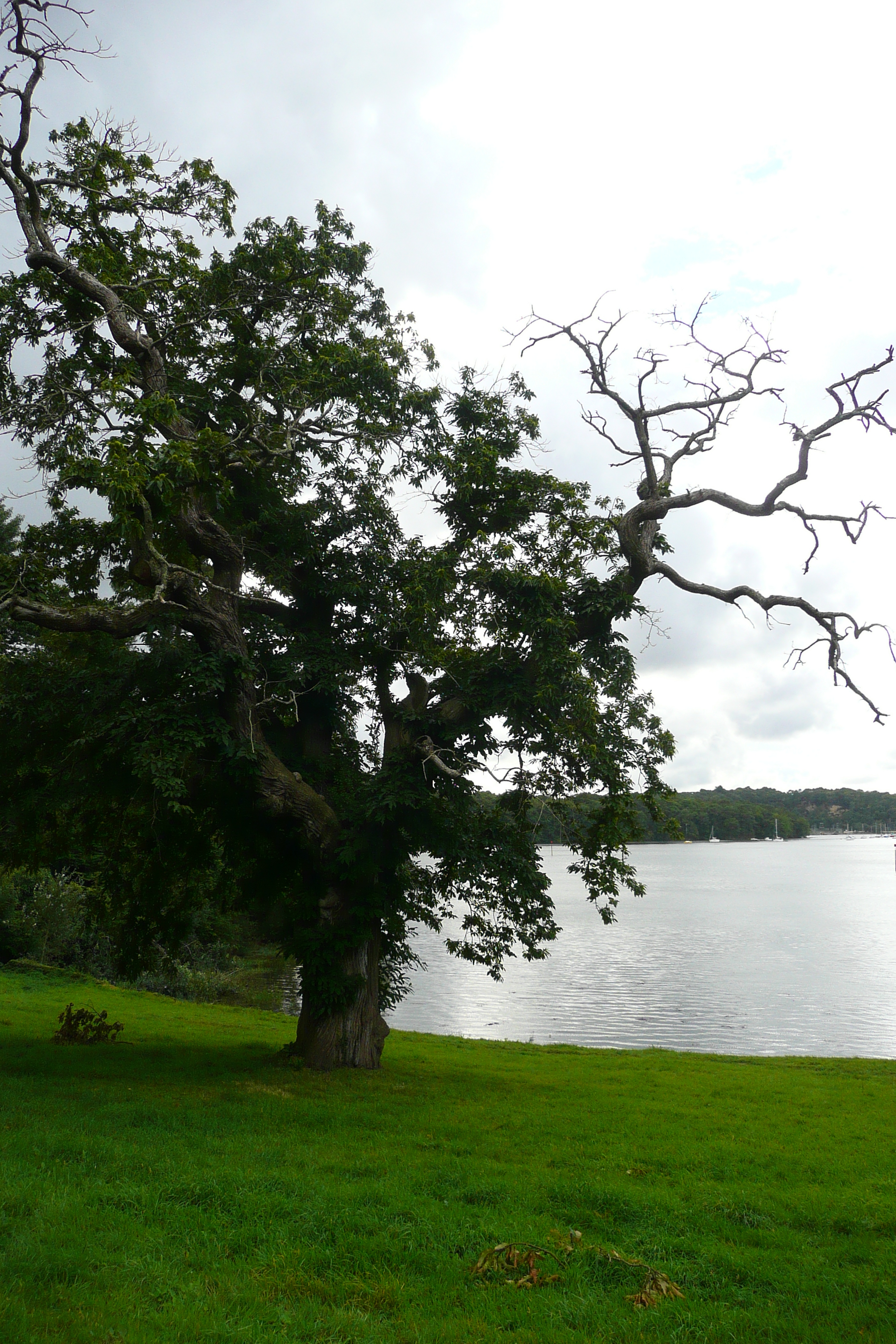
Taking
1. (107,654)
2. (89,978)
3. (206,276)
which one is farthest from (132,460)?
(89,978)

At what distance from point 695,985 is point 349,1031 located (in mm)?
25156

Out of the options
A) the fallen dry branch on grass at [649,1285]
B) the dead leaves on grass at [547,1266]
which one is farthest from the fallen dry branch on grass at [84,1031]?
the fallen dry branch on grass at [649,1285]

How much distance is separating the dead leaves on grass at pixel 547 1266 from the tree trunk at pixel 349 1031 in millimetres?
7669

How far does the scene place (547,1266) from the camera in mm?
6059

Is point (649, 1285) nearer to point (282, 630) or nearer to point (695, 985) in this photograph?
point (282, 630)

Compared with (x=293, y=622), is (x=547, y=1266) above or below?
below

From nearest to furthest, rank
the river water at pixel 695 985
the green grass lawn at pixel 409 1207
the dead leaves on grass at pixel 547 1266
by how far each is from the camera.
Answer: the green grass lawn at pixel 409 1207 < the dead leaves on grass at pixel 547 1266 < the river water at pixel 695 985

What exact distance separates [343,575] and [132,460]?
5.07 meters

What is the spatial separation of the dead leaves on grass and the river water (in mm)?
19423

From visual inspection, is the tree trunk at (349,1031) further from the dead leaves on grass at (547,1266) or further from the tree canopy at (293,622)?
the dead leaves on grass at (547,1266)

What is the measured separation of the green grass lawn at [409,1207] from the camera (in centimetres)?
523

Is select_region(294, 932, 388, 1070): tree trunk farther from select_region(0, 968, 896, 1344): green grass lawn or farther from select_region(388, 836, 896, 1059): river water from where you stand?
select_region(388, 836, 896, 1059): river water

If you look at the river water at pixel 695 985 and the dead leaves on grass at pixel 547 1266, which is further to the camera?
the river water at pixel 695 985

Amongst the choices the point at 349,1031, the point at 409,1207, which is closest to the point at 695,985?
the point at 349,1031
